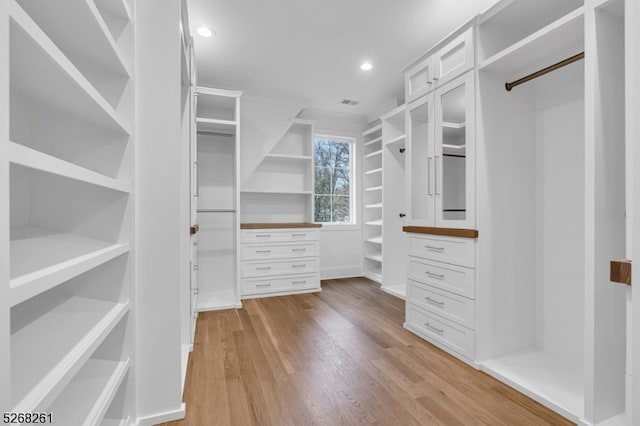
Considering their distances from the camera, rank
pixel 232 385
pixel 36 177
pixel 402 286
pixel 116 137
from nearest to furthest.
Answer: pixel 36 177 < pixel 116 137 < pixel 232 385 < pixel 402 286

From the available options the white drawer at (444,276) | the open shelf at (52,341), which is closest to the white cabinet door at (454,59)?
the white drawer at (444,276)

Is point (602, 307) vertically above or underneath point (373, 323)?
above

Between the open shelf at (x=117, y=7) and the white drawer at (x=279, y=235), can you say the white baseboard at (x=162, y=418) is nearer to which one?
the open shelf at (x=117, y=7)

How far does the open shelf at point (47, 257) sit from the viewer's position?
0.64m

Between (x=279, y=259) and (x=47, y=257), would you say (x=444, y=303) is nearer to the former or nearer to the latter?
(x=279, y=259)

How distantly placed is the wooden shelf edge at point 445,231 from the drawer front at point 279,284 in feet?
5.65

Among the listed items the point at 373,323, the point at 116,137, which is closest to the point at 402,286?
the point at 373,323

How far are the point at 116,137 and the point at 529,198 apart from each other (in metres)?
2.49

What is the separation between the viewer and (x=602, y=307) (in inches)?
54.2

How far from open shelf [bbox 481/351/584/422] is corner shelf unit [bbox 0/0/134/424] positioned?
1991mm

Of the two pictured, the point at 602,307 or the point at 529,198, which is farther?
the point at 529,198

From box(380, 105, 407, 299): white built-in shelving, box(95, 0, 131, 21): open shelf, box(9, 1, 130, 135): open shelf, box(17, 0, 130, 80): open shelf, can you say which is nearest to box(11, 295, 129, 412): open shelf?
box(9, 1, 130, 135): open shelf

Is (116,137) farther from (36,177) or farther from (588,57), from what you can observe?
(588,57)

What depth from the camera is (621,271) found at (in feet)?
3.51
